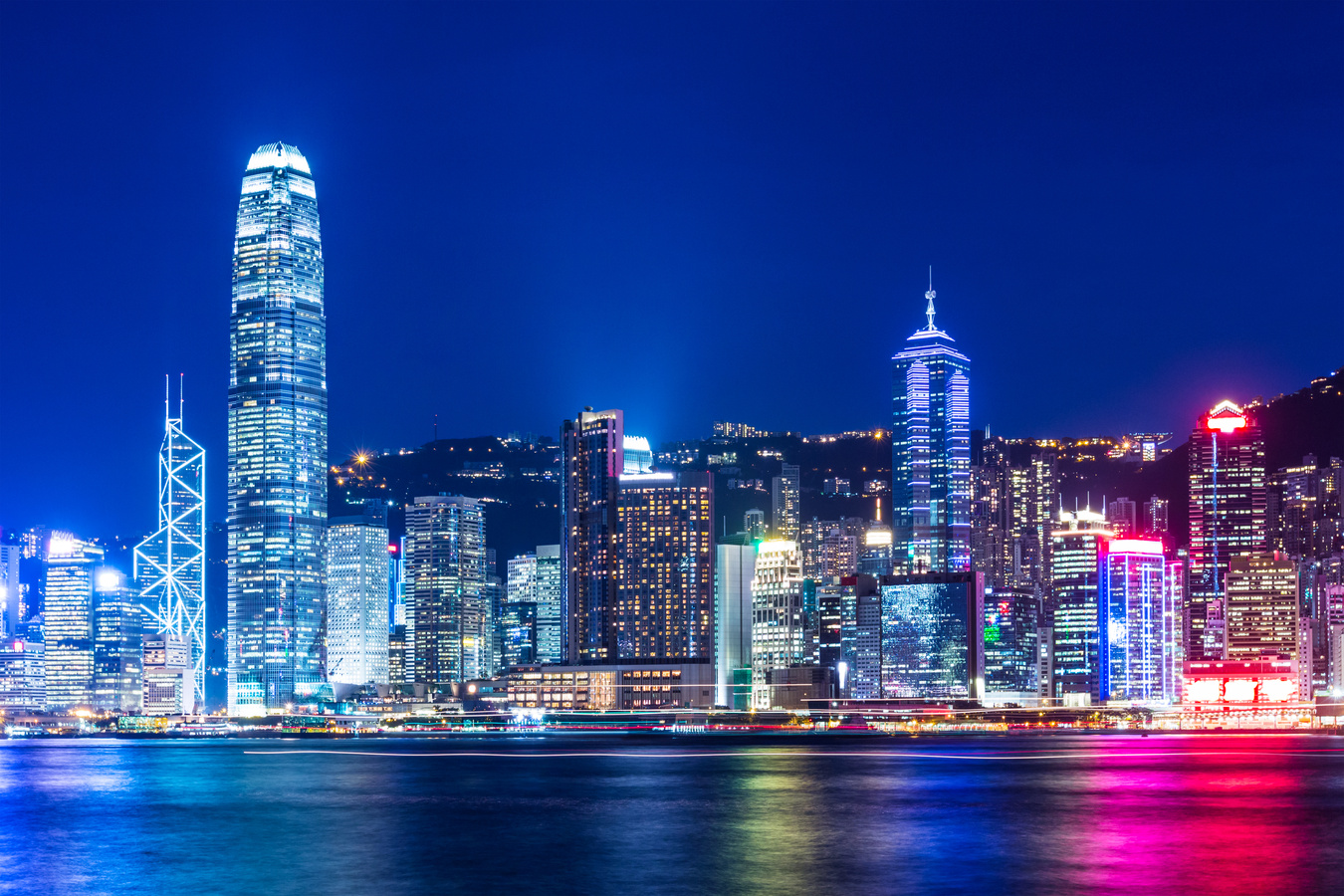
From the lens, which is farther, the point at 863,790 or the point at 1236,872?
the point at 863,790

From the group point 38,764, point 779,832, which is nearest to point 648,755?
point 38,764

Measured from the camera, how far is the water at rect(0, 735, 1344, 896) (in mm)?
55344

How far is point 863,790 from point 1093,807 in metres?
17.6

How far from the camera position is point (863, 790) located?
96.6 m

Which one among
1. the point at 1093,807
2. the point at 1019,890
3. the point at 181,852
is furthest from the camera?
the point at 1093,807

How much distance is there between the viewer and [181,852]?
6531cm

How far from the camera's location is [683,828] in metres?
72.4

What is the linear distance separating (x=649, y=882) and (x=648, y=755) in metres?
107

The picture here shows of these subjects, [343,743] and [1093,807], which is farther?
[343,743]

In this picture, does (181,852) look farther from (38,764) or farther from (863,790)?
(38,764)

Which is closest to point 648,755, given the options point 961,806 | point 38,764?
point 38,764

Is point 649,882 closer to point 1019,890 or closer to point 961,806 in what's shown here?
point 1019,890

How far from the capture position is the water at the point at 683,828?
5534 cm

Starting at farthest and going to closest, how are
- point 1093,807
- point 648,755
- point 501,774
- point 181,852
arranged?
1. point 648,755
2. point 501,774
3. point 1093,807
4. point 181,852
